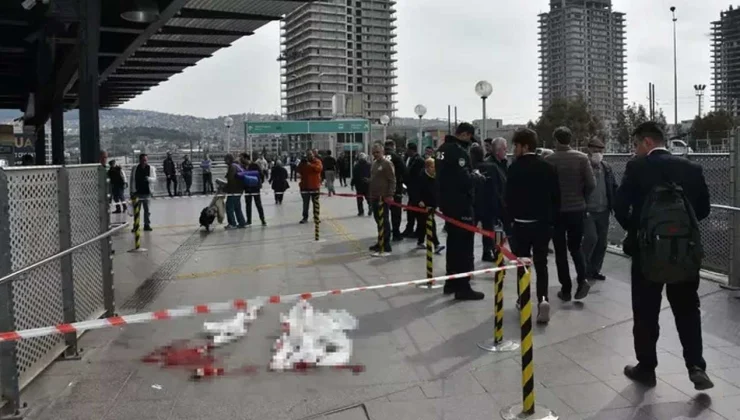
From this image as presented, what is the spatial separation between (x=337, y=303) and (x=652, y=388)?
370 cm

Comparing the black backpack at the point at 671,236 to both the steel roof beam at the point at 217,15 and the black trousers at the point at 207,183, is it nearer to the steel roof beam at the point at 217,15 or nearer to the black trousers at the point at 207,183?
the steel roof beam at the point at 217,15

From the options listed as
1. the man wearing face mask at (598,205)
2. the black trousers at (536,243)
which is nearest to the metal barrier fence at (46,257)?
the black trousers at (536,243)

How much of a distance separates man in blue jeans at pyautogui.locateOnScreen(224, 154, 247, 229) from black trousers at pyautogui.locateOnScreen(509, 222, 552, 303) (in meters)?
9.85

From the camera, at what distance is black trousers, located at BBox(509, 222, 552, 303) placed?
21.5 ft

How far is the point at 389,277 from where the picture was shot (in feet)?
30.9

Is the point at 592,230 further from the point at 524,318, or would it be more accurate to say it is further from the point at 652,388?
the point at 524,318

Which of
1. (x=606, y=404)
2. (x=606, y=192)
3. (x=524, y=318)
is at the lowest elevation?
(x=606, y=404)

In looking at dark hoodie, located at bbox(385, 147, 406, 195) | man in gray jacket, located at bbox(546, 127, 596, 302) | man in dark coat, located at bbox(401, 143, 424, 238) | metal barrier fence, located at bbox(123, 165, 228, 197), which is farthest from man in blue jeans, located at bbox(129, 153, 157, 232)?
metal barrier fence, located at bbox(123, 165, 228, 197)

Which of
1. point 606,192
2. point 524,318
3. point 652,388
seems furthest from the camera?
point 606,192

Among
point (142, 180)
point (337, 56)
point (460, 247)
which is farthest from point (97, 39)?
point (337, 56)

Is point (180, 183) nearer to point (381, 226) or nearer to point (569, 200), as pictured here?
point (381, 226)

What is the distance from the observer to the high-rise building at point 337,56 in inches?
6309

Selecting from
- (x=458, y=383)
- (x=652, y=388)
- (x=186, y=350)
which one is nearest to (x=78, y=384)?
(x=186, y=350)

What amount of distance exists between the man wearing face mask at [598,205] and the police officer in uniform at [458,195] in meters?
1.72
